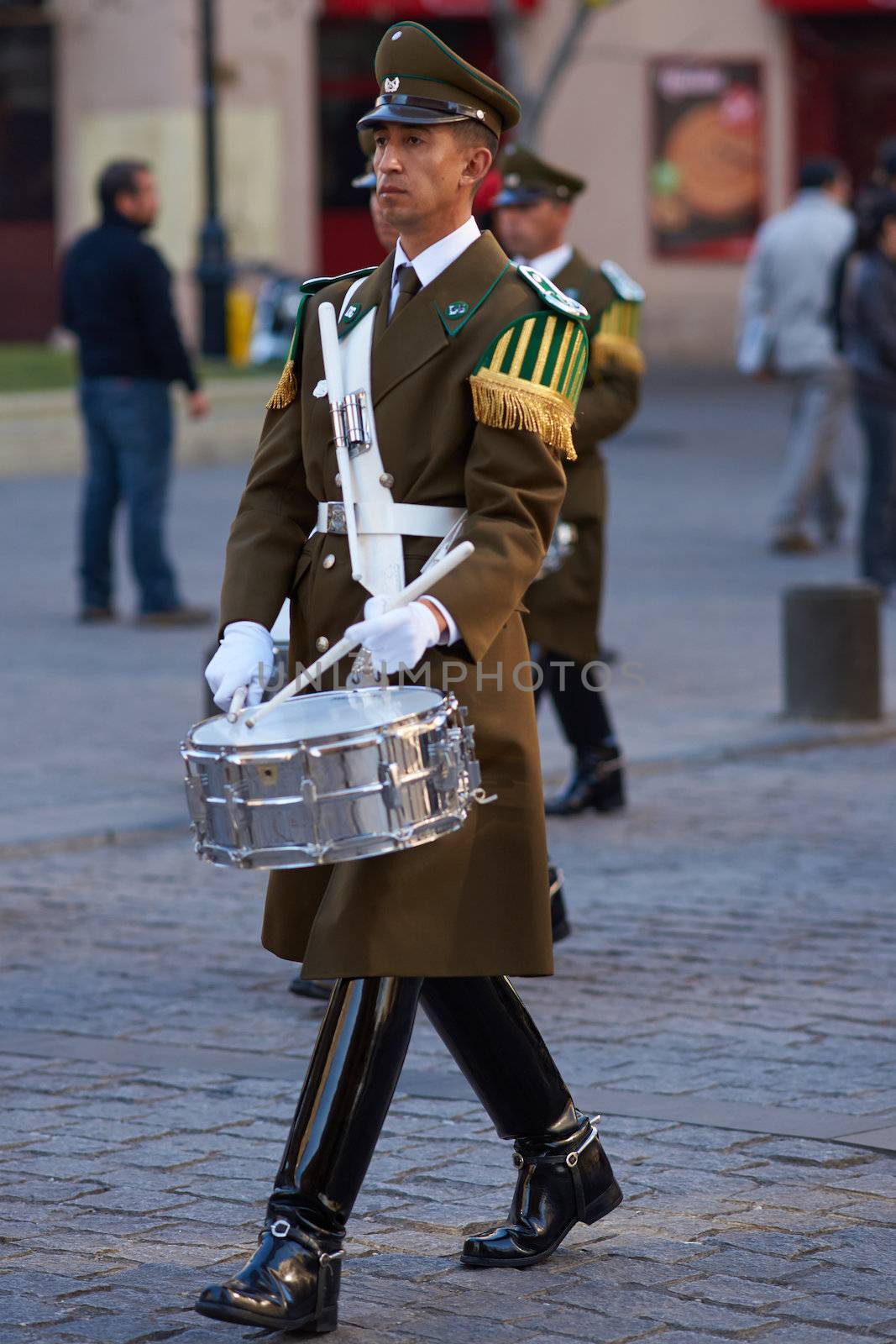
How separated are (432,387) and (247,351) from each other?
20982 mm

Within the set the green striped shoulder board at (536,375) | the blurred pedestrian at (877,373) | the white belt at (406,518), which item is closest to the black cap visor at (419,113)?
the green striped shoulder board at (536,375)

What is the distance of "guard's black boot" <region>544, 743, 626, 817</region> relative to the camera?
7.81 m

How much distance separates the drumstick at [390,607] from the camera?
11.7ft

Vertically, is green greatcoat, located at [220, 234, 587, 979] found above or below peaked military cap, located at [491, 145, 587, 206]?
below

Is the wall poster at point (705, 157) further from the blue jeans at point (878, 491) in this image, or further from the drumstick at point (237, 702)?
the drumstick at point (237, 702)

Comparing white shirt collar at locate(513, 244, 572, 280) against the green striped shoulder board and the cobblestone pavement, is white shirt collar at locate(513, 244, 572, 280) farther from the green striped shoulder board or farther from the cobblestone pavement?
the green striped shoulder board

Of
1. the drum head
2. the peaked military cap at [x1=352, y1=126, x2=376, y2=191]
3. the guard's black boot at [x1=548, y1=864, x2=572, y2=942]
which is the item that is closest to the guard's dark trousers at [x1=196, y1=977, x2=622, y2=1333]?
the drum head

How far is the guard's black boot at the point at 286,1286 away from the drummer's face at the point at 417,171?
1550 millimetres

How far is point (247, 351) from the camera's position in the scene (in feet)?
80.4

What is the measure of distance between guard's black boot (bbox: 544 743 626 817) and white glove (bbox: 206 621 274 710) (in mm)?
3999

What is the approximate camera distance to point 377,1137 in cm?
369

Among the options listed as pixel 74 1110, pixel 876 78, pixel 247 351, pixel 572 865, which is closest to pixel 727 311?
pixel 876 78

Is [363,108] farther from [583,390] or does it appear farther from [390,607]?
[390,607]

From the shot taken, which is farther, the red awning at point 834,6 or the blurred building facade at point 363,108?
the red awning at point 834,6
